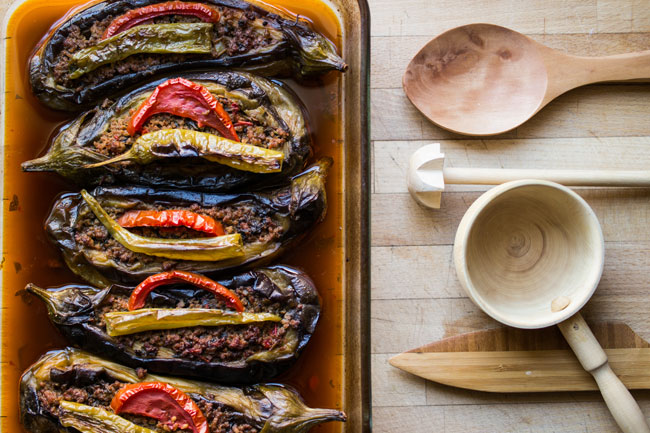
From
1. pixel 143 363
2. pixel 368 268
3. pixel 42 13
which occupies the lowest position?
pixel 143 363

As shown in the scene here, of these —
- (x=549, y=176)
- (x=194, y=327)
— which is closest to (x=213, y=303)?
(x=194, y=327)

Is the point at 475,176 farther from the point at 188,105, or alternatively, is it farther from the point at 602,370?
the point at 188,105

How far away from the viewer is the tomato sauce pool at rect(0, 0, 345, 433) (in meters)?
2.44

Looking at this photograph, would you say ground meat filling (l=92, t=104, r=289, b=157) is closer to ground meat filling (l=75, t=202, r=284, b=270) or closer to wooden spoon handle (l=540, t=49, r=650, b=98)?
ground meat filling (l=75, t=202, r=284, b=270)

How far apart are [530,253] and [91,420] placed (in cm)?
184

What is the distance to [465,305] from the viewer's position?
256 cm

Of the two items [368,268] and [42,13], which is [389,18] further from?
[42,13]

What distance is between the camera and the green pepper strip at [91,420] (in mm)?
2186

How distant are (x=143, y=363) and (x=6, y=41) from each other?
1431 millimetres

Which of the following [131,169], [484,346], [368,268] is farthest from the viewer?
[484,346]

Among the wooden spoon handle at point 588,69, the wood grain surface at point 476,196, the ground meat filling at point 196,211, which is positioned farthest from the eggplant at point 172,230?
the wooden spoon handle at point 588,69

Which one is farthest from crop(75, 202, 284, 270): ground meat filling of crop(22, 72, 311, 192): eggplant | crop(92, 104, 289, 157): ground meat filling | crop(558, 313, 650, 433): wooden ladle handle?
crop(558, 313, 650, 433): wooden ladle handle

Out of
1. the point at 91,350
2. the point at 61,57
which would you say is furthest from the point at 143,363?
the point at 61,57

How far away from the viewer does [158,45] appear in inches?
93.3
